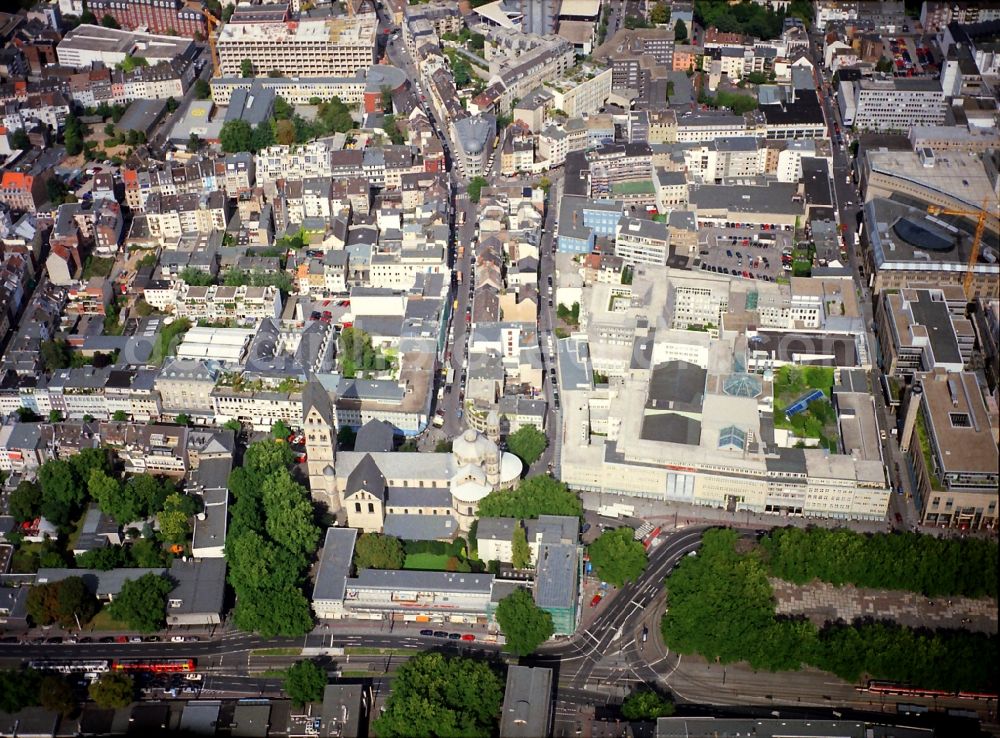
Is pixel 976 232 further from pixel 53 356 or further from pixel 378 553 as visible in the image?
pixel 53 356

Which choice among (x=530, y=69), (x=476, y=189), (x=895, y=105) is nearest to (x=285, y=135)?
(x=476, y=189)

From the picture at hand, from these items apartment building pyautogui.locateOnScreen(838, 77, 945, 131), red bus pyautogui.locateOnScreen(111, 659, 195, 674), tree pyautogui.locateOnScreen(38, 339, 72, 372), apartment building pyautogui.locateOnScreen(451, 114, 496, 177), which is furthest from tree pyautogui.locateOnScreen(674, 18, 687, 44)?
red bus pyautogui.locateOnScreen(111, 659, 195, 674)

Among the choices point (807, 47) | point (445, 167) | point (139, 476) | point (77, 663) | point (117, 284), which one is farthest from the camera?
point (807, 47)

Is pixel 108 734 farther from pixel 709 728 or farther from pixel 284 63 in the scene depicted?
pixel 284 63

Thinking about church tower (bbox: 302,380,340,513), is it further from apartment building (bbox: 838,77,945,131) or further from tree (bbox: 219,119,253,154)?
apartment building (bbox: 838,77,945,131)

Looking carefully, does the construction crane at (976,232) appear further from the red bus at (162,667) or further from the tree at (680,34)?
the red bus at (162,667)

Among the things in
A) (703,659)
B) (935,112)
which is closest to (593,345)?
(703,659)
